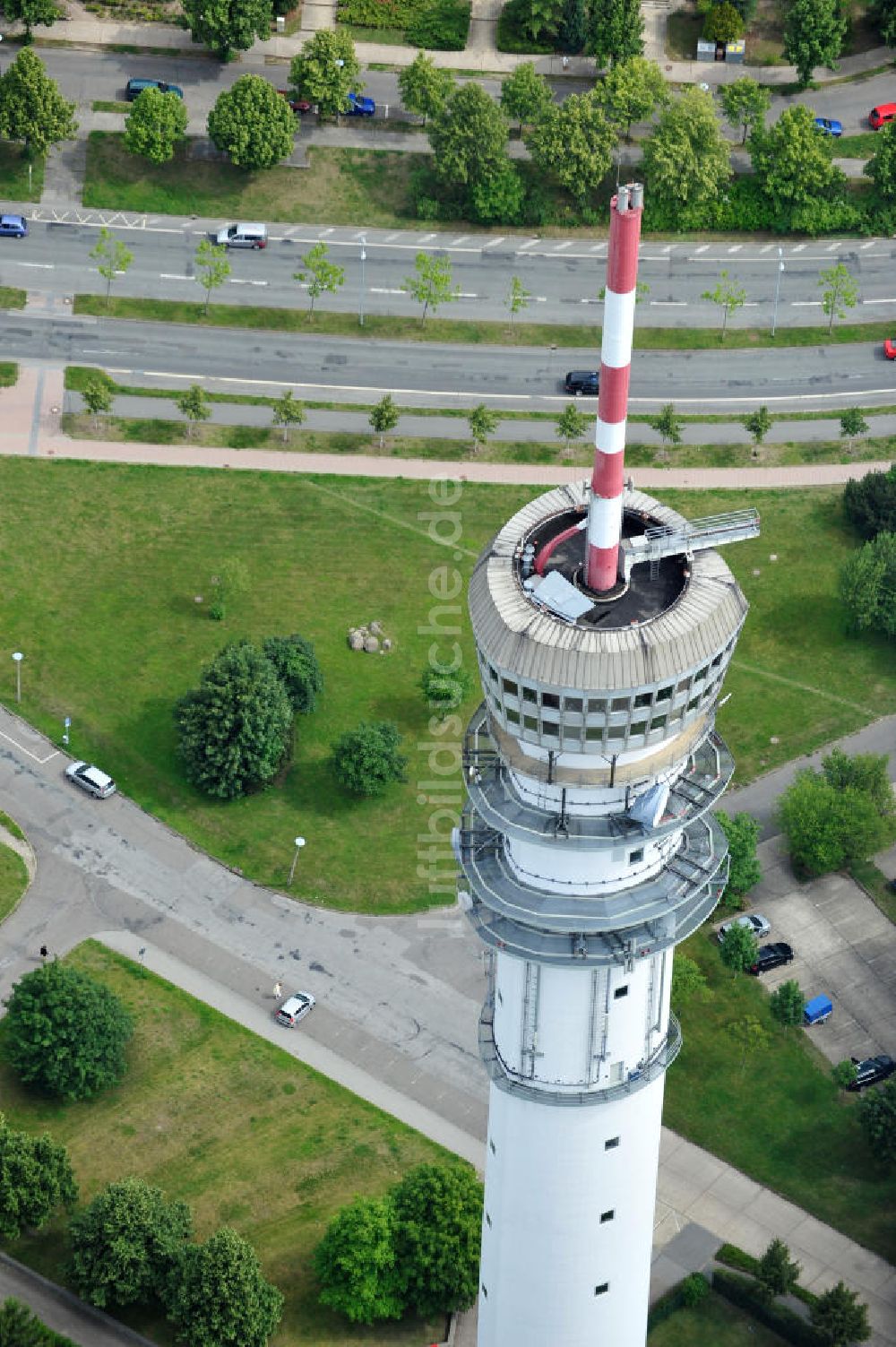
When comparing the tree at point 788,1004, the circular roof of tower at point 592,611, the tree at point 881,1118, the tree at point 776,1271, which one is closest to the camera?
the circular roof of tower at point 592,611

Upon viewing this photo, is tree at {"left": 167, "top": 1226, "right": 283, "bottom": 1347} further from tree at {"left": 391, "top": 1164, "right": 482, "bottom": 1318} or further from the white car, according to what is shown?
the white car

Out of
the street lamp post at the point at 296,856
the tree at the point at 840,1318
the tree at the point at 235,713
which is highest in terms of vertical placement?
the tree at the point at 235,713

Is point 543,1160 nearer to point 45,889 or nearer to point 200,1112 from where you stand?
point 200,1112

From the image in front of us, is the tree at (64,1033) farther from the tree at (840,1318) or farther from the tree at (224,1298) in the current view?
the tree at (840,1318)

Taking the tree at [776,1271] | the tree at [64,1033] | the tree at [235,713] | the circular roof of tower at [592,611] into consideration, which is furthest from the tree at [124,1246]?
the circular roof of tower at [592,611]

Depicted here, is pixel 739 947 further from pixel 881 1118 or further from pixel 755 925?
pixel 881 1118

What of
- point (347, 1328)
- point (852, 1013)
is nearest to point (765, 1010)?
point (852, 1013)
